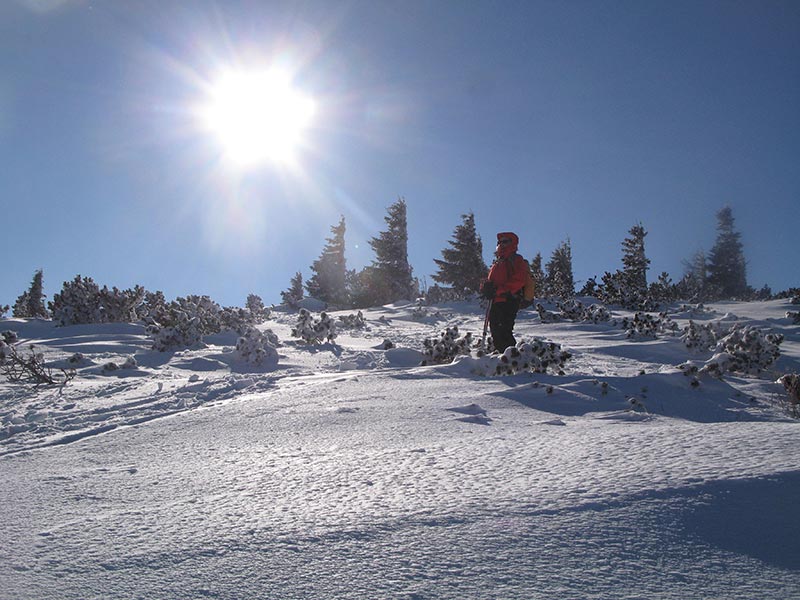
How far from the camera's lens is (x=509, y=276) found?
5.62m

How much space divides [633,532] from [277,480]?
41.5 inches

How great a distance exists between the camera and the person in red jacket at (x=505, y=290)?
5582 millimetres

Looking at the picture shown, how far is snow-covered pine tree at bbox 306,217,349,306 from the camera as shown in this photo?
33.9 m

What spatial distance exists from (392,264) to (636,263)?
13834mm

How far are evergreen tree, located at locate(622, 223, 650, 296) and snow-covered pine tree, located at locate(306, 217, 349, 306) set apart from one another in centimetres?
1801

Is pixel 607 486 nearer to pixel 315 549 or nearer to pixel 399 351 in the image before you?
pixel 315 549

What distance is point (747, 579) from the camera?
0.87 meters

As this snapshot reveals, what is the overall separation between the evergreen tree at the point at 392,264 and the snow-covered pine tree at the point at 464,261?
3.38 meters

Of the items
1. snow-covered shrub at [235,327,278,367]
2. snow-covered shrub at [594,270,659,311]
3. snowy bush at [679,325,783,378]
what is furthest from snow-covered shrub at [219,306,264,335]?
snow-covered shrub at [594,270,659,311]

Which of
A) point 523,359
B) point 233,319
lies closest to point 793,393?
point 523,359

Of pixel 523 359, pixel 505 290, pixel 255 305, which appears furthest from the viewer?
pixel 255 305

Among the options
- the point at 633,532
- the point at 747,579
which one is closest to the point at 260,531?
the point at 633,532

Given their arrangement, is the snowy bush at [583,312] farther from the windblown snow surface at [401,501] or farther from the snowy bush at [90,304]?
the snowy bush at [90,304]

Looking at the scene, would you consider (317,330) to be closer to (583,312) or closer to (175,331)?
(175,331)
